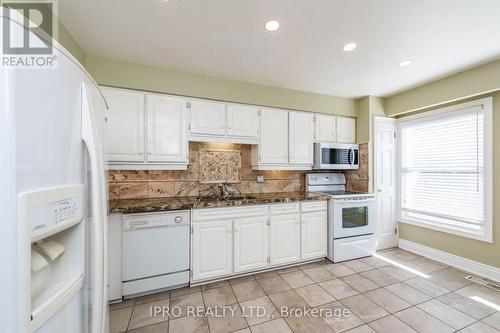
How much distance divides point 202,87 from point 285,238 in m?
2.21

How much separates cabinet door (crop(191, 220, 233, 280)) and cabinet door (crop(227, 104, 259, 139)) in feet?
3.85

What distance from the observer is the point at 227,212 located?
2.46m

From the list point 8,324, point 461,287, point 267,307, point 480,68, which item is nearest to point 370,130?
point 480,68

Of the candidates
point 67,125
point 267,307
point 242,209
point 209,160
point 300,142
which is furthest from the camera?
point 300,142

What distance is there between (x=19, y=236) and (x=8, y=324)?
24 centimetres

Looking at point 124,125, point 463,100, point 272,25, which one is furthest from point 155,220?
point 463,100

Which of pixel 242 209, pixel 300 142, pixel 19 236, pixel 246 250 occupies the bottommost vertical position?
pixel 246 250

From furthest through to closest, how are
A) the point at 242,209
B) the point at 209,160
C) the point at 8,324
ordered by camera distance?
the point at 209,160 → the point at 242,209 → the point at 8,324

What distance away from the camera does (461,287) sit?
7.78ft

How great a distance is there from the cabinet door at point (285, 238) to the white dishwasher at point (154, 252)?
1.07 m

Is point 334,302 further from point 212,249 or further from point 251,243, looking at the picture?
point 212,249

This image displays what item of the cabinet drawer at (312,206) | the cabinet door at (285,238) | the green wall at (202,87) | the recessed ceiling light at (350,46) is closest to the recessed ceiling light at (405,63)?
the recessed ceiling light at (350,46)

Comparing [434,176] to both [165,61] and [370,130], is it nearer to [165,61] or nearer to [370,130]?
[370,130]

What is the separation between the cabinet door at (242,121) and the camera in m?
2.81
